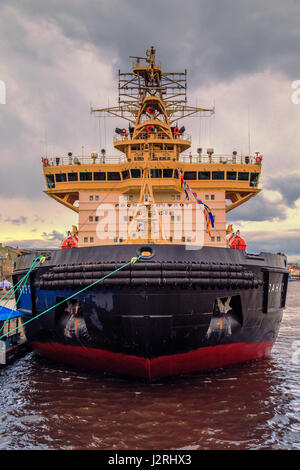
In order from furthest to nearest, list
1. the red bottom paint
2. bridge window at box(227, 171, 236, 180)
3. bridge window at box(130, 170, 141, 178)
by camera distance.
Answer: bridge window at box(227, 171, 236, 180) < bridge window at box(130, 170, 141, 178) < the red bottom paint

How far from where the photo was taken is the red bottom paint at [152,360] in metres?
9.73

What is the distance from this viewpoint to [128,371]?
1004cm

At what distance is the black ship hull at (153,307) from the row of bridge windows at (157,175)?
5.69m

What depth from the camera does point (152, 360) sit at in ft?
31.3

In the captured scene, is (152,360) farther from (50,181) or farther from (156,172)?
(50,181)

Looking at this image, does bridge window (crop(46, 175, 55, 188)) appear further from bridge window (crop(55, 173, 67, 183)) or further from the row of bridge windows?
bridge window (crop(55, 173, 67, 183))

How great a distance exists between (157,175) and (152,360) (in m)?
8.62

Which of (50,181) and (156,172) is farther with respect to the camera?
(50,181)

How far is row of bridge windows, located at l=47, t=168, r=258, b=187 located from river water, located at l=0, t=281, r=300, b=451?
8.19m

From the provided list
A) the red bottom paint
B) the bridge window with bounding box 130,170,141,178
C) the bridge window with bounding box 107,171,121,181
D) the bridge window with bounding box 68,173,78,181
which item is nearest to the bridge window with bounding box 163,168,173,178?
the bridge window with bounding box 130,170,141,178

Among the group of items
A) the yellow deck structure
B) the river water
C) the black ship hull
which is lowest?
the river water

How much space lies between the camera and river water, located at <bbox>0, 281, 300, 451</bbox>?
7.08 m

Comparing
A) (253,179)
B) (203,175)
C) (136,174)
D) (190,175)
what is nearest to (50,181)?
(136,174)
